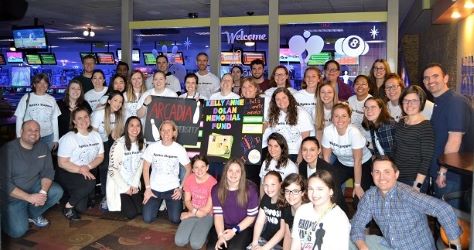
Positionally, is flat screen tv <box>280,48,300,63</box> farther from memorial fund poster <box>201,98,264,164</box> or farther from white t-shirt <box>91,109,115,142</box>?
white t-shirt <box>91,109,115,142</box>

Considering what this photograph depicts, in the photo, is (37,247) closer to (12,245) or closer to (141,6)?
(12,245)

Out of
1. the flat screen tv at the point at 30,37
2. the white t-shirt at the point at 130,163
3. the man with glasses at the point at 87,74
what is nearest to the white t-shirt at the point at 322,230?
the white t-shirt at the point at 130,163

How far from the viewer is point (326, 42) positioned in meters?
7.11

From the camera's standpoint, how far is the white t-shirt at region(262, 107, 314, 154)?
487cm

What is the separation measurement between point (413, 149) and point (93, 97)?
4.40 meters

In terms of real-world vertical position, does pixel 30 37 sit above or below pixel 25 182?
above

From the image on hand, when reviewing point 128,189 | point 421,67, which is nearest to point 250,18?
point 128,189

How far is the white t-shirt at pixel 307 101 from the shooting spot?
531 cm

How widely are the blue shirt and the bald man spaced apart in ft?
14.0

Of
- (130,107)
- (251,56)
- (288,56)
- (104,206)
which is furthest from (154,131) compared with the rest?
(251,56)

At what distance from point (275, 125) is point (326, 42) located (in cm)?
279

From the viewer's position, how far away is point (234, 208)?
4.09 m

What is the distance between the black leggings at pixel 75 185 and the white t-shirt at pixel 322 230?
3039mm

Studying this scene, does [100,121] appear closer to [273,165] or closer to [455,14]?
[273,165]
